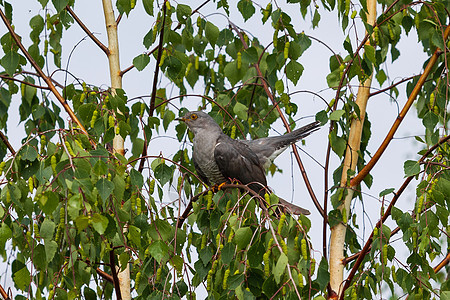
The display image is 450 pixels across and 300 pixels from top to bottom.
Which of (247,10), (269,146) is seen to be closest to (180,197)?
(247,10)

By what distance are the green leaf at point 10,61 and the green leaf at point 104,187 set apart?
1.26 metres

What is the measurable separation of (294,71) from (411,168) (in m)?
0.77

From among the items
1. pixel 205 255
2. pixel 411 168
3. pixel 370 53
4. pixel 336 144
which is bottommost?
pixel 205 255

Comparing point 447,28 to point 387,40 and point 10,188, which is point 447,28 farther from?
point 10,188

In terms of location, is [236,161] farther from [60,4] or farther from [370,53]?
[60,4]

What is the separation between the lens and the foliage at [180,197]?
8.09ft

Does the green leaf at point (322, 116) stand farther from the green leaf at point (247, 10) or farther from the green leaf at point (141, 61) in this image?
the green leaf at point (141, 61)

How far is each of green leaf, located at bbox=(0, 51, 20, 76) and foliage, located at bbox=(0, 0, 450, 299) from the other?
0.04 feet

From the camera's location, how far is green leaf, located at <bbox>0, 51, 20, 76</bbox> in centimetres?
336

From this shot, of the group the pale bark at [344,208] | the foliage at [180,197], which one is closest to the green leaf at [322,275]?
the foliage at [180,197]

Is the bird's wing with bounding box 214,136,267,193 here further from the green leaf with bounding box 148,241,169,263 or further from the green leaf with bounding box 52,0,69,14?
the green leaf with bounding box 148,241,169,263

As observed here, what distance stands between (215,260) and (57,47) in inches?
74.9

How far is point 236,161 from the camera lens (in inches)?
186

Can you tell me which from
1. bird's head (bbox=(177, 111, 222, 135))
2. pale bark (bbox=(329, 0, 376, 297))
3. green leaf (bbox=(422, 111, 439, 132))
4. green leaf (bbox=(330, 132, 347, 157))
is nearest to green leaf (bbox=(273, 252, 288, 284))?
green leaf (bbox=(330, 132, 347, 157))
